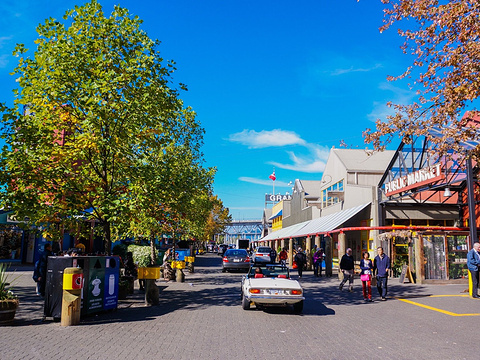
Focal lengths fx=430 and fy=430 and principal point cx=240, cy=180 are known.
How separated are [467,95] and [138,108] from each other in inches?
348

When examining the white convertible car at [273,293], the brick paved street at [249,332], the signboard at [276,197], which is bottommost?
the brick paved street at [249,332]

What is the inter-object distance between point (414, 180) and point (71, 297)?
A: 18.4 metres

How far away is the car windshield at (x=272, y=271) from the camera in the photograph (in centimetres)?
1270

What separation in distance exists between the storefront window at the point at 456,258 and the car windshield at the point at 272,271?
35.4 ft

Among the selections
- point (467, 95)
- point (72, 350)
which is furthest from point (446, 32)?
point (72, 350)

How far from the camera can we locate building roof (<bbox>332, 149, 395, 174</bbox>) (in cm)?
3391

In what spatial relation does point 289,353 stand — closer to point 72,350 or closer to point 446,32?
point 72,350

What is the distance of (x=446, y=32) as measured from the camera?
35.7ft

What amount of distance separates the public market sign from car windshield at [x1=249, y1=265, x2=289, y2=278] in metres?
9.88

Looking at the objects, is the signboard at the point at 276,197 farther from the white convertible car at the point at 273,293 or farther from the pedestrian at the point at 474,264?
the white convertible car at the point at 273,293

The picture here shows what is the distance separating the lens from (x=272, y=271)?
12.8m

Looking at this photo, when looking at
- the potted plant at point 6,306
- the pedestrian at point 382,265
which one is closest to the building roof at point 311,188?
the pedestrian at point 382,265

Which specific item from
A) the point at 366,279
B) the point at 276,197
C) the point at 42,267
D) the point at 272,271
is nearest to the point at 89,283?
the point at 42,267

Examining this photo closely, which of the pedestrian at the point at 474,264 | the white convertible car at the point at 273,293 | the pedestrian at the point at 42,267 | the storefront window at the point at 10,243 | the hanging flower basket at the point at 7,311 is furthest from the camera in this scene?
the storefront window at the point at 10,243
